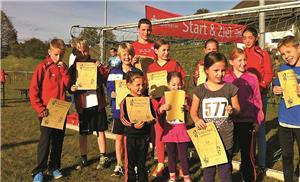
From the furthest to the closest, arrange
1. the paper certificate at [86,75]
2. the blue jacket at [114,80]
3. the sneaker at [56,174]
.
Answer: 1. the paper certificate at [86,75]
2. the sneaker at [56,174]
3. the blue jacket at [114,80]

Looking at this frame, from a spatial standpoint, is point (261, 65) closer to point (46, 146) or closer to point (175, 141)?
point (175, 141)

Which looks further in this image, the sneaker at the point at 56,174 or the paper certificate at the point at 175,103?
the sneaker at the point at 56,174

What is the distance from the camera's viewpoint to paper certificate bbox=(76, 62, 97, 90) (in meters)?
5.44

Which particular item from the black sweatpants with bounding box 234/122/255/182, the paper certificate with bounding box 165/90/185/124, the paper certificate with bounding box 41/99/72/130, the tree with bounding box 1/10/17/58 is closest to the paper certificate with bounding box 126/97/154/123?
the paper certificate with bounding box 165/90/185/124

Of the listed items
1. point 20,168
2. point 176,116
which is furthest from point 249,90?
point 20,168

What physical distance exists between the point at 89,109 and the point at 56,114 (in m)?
0.69

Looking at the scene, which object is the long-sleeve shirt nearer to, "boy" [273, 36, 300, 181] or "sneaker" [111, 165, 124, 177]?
"sneaker" [111, 165, 124, 177]

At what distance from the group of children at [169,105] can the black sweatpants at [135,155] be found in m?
0.01

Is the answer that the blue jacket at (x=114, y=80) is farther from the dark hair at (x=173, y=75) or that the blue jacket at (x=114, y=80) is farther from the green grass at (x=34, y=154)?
the green grass at (x=34, y=154)

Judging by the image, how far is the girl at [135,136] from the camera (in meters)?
4.33

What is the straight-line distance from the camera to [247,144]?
4.52m

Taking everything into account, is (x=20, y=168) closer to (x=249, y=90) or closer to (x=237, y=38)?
(x=249, y=90)

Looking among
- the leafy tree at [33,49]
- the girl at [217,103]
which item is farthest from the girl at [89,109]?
the leafy tree at [33,49]

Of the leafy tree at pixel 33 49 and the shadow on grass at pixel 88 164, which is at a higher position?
the leafy tree at pixel 33 49
